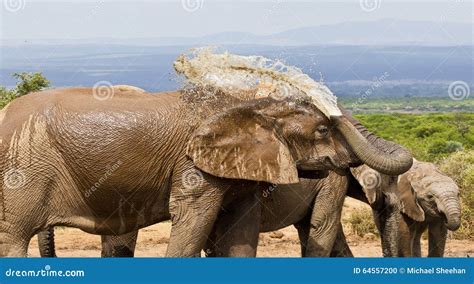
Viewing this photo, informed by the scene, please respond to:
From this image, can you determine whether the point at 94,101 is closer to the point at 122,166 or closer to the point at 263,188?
the point at 122,166

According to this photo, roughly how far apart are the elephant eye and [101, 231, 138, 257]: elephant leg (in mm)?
2739

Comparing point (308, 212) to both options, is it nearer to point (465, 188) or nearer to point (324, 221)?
point (324, 221)

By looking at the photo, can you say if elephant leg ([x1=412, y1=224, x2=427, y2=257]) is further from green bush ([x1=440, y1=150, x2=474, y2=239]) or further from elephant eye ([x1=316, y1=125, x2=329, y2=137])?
elephant eye ([x1=316, y1=125, x2=329, y2=137])

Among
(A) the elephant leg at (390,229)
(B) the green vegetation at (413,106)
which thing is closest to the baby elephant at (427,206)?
(A) the elephant leg at (390,229)

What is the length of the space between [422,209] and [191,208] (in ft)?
15.0

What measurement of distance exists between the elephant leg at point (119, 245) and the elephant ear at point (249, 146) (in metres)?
2.24

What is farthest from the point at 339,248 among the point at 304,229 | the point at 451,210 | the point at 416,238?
the point at 416,238

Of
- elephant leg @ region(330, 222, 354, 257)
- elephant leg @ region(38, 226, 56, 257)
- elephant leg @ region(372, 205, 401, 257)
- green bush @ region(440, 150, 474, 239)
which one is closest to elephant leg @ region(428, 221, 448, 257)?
elephant leg @ region(372, 205, 401, 257)

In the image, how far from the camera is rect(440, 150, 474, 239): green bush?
1698 centimetres

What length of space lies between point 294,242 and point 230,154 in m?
7.17

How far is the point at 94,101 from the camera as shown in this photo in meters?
9.67

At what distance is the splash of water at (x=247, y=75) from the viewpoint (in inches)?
380

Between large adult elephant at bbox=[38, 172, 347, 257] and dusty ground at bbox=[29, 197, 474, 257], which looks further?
dusty ground at bbox=[29, 197, 474, 257]
